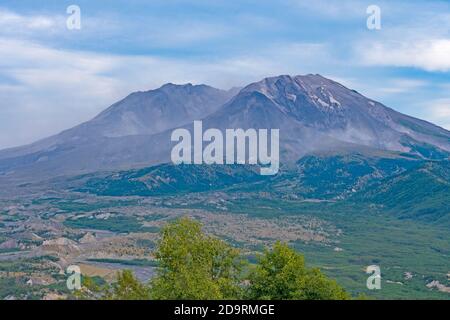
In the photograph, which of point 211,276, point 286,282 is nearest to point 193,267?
point 211,276

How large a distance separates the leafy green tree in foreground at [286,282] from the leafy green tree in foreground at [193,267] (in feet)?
5.28

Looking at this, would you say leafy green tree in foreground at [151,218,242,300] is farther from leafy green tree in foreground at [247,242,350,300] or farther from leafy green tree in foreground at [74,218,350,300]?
leafy green tree in foreground at [247,242,350,300]

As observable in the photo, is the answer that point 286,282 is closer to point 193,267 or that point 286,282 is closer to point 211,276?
point 211,276

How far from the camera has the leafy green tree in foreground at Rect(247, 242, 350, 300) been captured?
44938 mm

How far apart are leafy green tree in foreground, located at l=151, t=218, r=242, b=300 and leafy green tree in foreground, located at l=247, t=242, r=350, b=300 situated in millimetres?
1609

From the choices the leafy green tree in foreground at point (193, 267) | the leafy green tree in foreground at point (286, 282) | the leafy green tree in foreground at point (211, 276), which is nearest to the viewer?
the leafy green tree in foreground at point (193, 267)

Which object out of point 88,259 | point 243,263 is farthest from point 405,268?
point 243,263

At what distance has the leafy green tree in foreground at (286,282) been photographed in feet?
147

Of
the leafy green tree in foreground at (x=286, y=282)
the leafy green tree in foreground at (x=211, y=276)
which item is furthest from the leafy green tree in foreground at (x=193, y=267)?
A: the leafy green tree in foreground at (x=286, y=282)

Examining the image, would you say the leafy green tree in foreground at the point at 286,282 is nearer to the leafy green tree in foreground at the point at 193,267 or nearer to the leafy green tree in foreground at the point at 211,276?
the leafy green tree in foreground at the point at 211,276

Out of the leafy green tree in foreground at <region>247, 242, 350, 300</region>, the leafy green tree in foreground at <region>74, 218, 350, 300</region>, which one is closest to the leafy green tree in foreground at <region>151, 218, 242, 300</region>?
the leafy green tree in foreground at <region>74, 218, 350, 300</region>

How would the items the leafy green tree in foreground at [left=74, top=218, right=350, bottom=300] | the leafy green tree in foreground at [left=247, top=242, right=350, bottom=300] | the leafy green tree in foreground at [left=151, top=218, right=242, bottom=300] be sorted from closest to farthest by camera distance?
the leafy green tree in foreground at [left=151, top=218, right=242, bottom=300] < the leafy green tree in foreground at [left=74, top=218, right=350, bottom=300] < the leafy green tree in foreground at [left=247, top=242, right=350, bottom=300]

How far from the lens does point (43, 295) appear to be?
4363 inches

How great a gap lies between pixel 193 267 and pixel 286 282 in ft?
20.0
